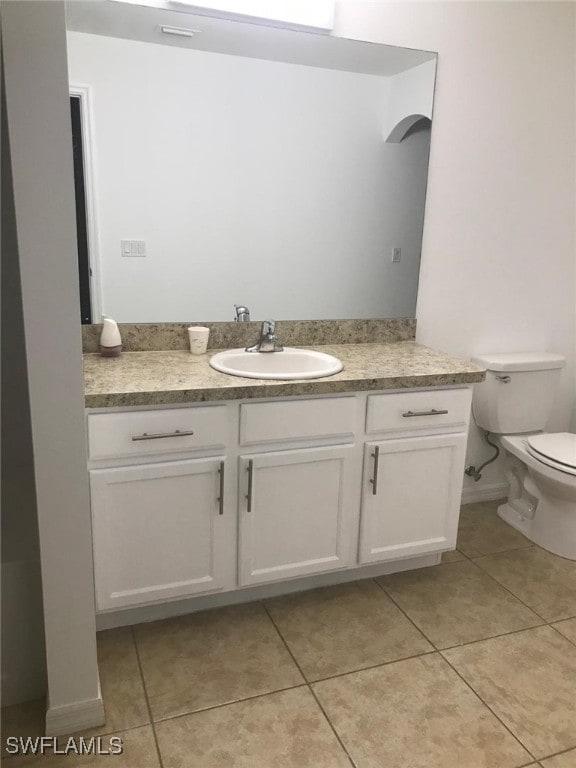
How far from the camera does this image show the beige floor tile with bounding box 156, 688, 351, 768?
1.55 m

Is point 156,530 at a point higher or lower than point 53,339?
lower

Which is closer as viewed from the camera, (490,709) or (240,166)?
(490,709)

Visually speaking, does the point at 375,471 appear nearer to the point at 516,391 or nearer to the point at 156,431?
the point at 156,431

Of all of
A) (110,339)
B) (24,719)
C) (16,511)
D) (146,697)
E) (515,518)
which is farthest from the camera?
(515,518)

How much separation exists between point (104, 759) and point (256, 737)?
381 mm

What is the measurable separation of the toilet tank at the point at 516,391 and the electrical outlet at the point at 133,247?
1503 millimetres

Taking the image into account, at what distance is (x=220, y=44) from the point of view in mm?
2098

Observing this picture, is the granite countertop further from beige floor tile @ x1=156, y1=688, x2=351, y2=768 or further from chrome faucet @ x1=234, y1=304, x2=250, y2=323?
beige floor tile @ x1=156, y1=688, x2=351, y2=768

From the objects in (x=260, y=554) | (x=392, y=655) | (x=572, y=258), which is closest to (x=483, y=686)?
(x=392, y=655)

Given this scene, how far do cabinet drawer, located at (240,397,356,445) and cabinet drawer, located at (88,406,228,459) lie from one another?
0.08m

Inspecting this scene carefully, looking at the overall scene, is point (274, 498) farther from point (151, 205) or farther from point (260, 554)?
point (151, 205)

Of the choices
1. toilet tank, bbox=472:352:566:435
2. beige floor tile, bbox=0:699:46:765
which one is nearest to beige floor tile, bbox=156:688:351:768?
Result: beige floor tile, bbox=0:699:46:765

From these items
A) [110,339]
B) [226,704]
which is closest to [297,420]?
[110,339]

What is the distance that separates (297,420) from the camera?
196 centimetres
